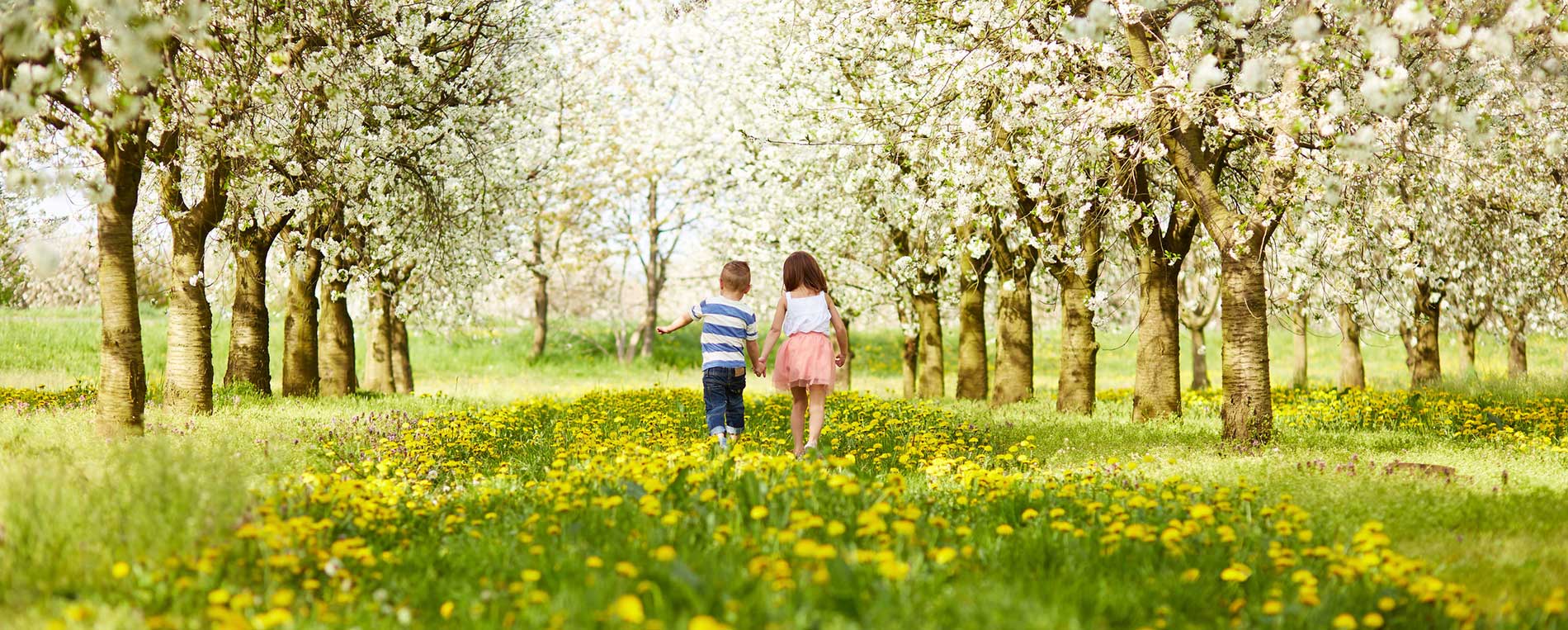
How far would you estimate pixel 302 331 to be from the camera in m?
17.3

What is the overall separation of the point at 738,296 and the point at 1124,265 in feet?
36.8

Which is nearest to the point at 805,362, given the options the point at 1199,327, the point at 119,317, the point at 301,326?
the point at 119,317

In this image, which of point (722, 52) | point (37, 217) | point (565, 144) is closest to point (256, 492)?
point (37, 217)

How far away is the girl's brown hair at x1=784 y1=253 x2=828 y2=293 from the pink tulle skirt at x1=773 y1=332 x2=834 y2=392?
1.78 ft

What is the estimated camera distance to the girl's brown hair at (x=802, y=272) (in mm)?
10562

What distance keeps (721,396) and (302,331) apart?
982cm

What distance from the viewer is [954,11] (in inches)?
471

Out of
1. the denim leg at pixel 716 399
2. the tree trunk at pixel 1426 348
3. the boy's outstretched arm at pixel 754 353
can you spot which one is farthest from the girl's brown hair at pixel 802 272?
the tree trunk at pixel 1426 348

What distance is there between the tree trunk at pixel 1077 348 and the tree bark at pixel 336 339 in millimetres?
11770

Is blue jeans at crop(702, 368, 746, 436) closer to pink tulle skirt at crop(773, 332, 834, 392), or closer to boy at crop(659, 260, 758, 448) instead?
boy at crop(659, 260, 758, 448)

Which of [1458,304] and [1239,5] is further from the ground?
[1239,5]

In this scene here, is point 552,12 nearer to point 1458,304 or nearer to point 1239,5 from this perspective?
point 1239,5

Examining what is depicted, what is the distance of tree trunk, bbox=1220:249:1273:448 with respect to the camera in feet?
35.3

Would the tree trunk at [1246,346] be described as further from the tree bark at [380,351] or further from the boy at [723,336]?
the tree bark at [380,351]
